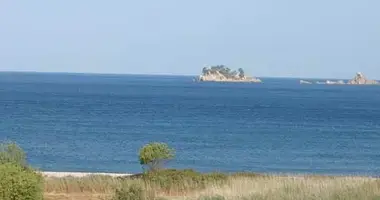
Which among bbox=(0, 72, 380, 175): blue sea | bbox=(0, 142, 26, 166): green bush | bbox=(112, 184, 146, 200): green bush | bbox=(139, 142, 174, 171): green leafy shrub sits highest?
bbox=(0, 142, 26, 166): green bush

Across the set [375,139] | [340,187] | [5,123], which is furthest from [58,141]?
[340,187]

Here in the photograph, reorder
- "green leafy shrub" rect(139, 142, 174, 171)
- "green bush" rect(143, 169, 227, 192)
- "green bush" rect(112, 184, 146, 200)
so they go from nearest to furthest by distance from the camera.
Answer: "green bush" rect(112, 184, 146, 200) < "green bush" rect(143, 169, 227, 192) < "green leafy shrub" rect(139, 142, 174, 171)

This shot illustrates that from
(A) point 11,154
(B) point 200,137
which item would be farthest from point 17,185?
(B) point 200,137

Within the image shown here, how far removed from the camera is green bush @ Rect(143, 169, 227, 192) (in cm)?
2070

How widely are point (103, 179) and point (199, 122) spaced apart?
205ft

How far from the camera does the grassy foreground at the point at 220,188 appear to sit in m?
14.2

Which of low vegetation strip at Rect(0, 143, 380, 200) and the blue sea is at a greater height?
low vegetation strip at Rect(0, 143, 380, 200)

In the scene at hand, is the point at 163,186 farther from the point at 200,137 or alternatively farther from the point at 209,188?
the point at 200,137

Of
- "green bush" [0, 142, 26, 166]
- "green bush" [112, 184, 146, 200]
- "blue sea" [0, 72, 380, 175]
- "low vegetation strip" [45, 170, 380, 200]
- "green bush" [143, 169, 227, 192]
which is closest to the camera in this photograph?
"green bush" [112, 184, 146, 200]

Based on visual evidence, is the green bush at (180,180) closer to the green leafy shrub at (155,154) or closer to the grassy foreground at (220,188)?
the grassy foreground at (220,188)

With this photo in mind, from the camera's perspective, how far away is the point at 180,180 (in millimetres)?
21188

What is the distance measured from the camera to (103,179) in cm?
2219

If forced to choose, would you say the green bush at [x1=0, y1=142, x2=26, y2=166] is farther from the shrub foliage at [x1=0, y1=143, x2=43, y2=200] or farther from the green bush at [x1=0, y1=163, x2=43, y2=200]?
the green bush at [x1=0, y1=163, x2=43, y2=200]

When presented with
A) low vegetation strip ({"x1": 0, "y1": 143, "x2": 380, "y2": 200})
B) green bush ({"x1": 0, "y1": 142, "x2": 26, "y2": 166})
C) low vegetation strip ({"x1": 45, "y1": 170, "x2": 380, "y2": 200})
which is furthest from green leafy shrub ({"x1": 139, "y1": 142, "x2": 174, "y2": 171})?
green bush ({"x1": 0, "y1": 142, "x2": 26, "y2": 166})
